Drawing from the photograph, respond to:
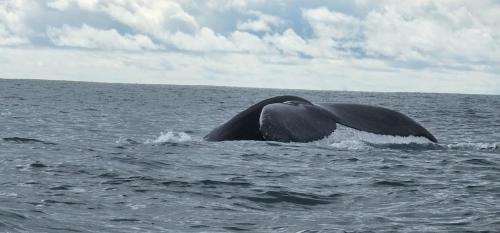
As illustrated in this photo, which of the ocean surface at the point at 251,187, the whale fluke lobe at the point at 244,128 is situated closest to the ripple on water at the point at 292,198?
the ocean surface at the point at 251,187

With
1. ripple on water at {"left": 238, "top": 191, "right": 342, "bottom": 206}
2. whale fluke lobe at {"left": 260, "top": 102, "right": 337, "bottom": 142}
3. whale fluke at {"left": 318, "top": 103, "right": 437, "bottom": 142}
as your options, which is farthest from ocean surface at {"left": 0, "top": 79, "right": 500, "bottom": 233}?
whale fluke lobe at {"left": 260, "top": 102, "right": 337, "bottom": 142}

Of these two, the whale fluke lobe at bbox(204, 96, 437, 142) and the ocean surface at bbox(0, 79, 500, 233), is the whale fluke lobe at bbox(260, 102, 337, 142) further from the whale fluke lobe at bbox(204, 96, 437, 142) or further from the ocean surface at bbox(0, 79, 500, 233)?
the ocean surface at bbox(0, 79, 500, 233)

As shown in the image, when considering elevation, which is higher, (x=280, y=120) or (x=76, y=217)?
(x=280, y=120)

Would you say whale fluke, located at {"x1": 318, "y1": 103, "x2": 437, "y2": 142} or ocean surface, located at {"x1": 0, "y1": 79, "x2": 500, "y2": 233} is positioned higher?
whale fluke, located at {"x1": 318, "y1": 103, "x2": 437, "y2": 142}

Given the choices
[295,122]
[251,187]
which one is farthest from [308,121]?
[251,187]

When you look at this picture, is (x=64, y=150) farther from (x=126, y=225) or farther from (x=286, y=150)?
(x=126, y=225)

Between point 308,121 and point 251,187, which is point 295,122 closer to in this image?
point 308,121

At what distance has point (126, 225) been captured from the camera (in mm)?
7820

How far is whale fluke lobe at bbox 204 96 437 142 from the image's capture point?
8531mm

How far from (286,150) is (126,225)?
8.49 meters

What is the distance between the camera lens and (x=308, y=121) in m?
8.88

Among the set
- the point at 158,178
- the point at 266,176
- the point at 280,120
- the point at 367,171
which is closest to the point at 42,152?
the point at 158,178

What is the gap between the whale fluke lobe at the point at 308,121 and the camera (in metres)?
8.53

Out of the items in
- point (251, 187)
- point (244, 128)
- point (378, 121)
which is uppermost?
point (378, 121)
